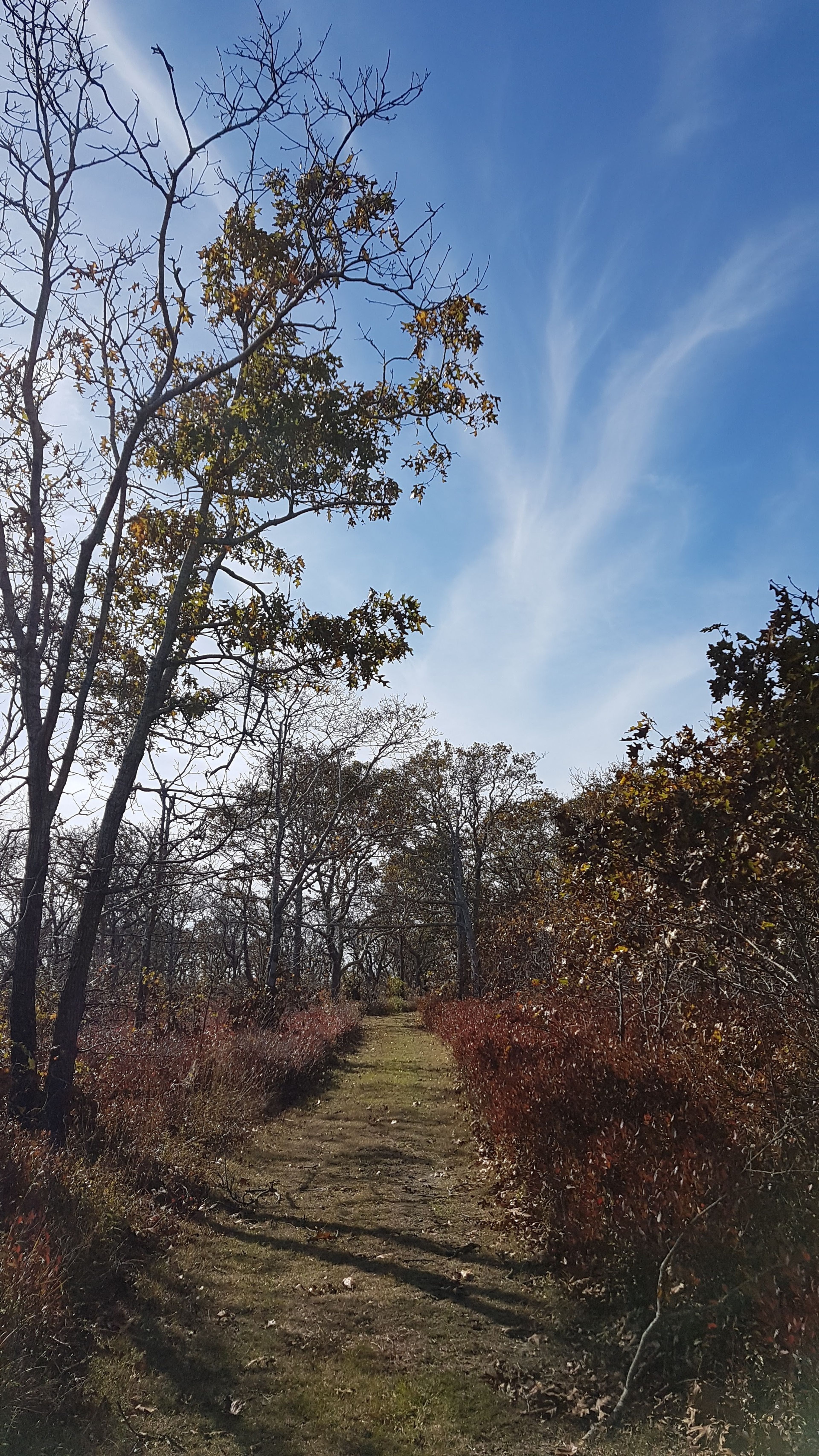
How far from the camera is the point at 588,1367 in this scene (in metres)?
4.08

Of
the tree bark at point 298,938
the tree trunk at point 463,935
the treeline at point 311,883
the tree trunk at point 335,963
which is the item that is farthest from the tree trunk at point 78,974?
the tree trunk at point 335,963

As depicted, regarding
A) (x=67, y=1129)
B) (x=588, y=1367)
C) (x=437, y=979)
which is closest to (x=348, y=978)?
(x=437, y=979)

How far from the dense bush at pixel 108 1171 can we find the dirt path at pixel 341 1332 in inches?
12.4

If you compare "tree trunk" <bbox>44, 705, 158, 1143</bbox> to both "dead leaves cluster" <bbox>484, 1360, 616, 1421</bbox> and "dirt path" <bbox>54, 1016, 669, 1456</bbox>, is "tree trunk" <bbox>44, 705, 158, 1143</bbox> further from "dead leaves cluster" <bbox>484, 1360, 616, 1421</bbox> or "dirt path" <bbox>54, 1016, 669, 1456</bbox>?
"dead leaves cluster" <bbox>484, 1360, 616, 1421</bbox>

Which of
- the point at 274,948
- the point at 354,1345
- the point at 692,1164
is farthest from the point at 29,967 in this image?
the point at 274,948

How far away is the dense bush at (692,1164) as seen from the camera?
3.96m

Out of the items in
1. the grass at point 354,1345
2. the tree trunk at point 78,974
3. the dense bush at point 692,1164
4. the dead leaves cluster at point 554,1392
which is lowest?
the dead leaves cluster at point 554,1392

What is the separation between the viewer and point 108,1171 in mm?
5957

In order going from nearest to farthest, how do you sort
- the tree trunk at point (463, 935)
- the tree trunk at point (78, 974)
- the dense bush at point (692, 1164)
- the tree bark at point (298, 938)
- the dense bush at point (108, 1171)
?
the dense bush at point (108, 1171), the dense bush at point (692, 1164), the tree trunk at point (78, 974), the tree bark at point (298, 938), the tree trunk at point (463, 935)

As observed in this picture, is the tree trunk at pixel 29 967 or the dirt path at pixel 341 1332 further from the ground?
the tree trunk at pixel 29 967

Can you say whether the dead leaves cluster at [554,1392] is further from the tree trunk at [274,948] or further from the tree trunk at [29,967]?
the tree trunk at [274,948]

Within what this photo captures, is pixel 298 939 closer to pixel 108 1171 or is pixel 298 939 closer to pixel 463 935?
pixel 463 935

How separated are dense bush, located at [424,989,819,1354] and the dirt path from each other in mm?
551

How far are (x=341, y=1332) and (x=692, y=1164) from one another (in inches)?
94.0
